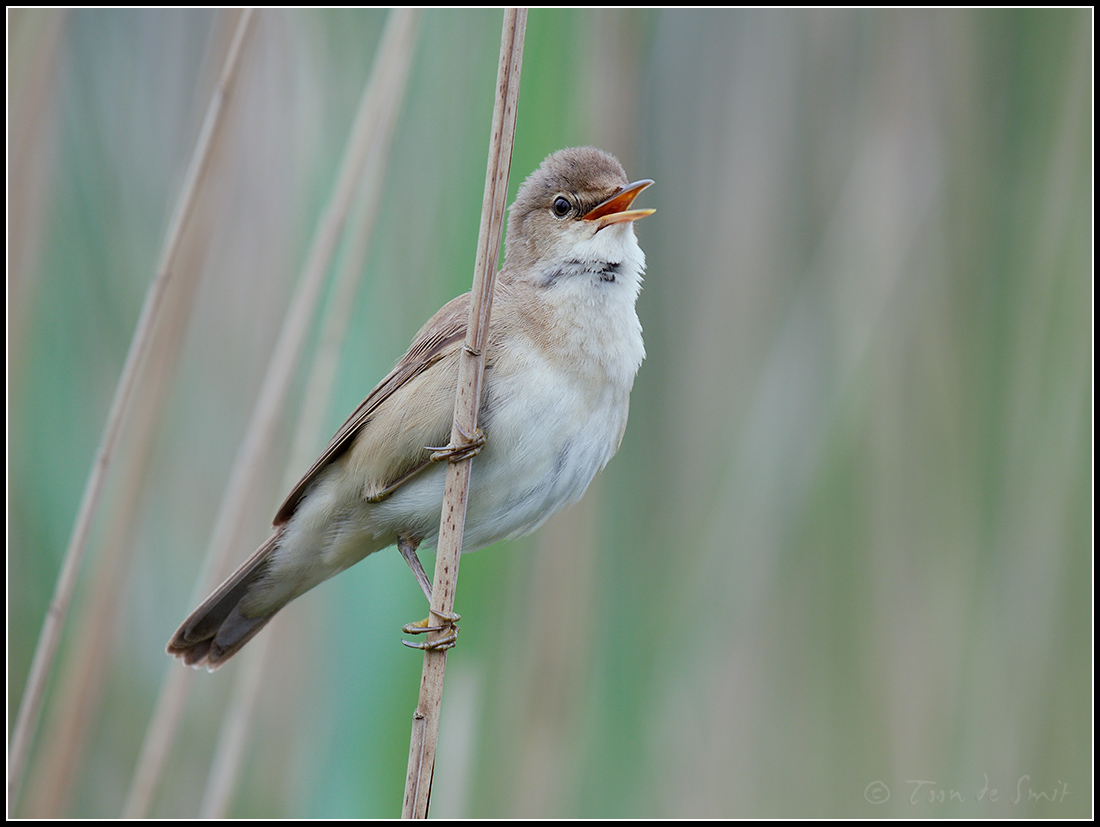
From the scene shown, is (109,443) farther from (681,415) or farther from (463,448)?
(681,415)

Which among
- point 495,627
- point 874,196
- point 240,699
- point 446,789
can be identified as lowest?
point 446,789

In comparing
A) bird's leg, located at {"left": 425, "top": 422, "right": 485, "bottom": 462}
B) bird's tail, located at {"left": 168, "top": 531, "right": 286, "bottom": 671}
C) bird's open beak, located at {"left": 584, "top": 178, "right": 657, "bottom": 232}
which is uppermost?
bird's open beak, located at {"left": 584, "top": 178, "right": 657, "bottom": 232}

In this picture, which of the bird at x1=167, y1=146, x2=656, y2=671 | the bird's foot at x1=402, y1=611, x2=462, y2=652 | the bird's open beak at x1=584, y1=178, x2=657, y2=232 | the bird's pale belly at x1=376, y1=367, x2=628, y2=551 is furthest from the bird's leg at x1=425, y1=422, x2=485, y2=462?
the bird's open beak at x1=584, y1=178, x2=657, y2=232

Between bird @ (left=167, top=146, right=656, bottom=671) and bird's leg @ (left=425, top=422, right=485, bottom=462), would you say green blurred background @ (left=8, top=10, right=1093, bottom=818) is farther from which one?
bird's leg @ (left=425, top=422, right=485, bottom=462)

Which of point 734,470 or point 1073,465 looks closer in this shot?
point 1073,465

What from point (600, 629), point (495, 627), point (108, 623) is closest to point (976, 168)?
point (600, 629)

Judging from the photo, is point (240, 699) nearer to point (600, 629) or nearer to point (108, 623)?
point (108, 623)

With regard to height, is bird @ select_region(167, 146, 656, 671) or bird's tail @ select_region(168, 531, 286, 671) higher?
bird @ select_region(167, 146, 656, 671)

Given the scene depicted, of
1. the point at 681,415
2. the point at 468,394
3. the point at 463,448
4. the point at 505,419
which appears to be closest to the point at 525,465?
the point at 505,419
